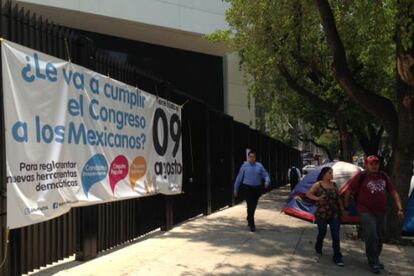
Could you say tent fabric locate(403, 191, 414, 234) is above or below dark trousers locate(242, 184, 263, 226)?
below

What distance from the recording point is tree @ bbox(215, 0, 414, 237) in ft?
34.4

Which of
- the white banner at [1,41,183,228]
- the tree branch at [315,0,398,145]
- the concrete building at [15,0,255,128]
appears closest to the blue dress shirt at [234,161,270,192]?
the white banner at [1,41,183,228]

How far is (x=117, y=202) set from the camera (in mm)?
9172

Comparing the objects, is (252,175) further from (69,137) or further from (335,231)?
(69,137)

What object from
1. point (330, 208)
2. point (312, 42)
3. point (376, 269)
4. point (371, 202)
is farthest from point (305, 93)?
point (376, 269)

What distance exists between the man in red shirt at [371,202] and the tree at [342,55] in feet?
7.58

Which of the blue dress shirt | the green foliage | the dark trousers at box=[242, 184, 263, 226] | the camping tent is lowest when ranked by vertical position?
the camping tent

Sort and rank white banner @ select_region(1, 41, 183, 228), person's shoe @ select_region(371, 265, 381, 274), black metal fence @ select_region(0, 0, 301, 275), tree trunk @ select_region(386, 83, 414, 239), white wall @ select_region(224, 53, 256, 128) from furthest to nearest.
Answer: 1. white wall @ select_region(224, 53, 256, 128)
2. tree trunk @ select_region(386, 83, 414, 239)
3. person's shoe @ select_region(371, 265, 381, 274)
4. black metal fence @ select_region(0, 0, 301, 275)
5. white banner @ select_region(1, 41, 183, 228)

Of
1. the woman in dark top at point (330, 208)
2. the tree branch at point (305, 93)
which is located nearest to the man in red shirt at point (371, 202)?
the woman in dark top at point (330, 208)

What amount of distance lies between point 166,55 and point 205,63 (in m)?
2.57

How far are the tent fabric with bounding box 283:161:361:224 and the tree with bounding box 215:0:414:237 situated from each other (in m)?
1.46

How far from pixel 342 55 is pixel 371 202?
3744 millimetres

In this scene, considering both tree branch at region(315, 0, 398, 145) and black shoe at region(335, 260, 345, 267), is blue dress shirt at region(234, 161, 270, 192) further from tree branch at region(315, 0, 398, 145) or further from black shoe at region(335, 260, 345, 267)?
black shoe at region(335, 260, 345, 267)

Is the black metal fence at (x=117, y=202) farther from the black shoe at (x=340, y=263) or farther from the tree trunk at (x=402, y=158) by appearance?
the tree trunk at (x=402, y=158)
